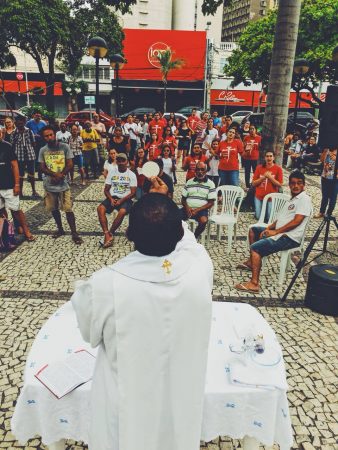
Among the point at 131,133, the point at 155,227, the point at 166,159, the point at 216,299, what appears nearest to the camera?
the point at 155,227

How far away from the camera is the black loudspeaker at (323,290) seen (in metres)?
4.34

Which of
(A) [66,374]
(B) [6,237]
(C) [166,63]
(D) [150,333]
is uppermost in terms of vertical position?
(C) [166,63]

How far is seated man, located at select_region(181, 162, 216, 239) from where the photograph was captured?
20.6 ft

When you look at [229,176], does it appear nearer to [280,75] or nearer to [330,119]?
[280,75]

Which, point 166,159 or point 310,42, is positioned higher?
point 310,42

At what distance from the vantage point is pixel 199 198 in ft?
20.8

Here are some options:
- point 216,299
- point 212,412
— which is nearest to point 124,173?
point 216,299

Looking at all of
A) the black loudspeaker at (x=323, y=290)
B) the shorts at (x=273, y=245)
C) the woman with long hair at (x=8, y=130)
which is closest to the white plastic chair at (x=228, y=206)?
the shorts at (x=273, y=245)

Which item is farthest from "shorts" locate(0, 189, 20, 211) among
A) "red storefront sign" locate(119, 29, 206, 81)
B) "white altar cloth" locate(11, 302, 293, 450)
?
"red storefront sign" locate(119, 29, 206, 81)

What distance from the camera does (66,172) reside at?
634cm

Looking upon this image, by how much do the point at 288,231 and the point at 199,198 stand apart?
186cm

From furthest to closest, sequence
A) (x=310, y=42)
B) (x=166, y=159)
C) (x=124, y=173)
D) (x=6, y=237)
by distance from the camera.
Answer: (x=310, y=42), (x=166, y=159), (x=124, y=173), (x=6, y=237)

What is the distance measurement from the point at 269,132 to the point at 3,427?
276 inches

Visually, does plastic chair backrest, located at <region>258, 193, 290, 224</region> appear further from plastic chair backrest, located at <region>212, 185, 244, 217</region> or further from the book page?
the book page
